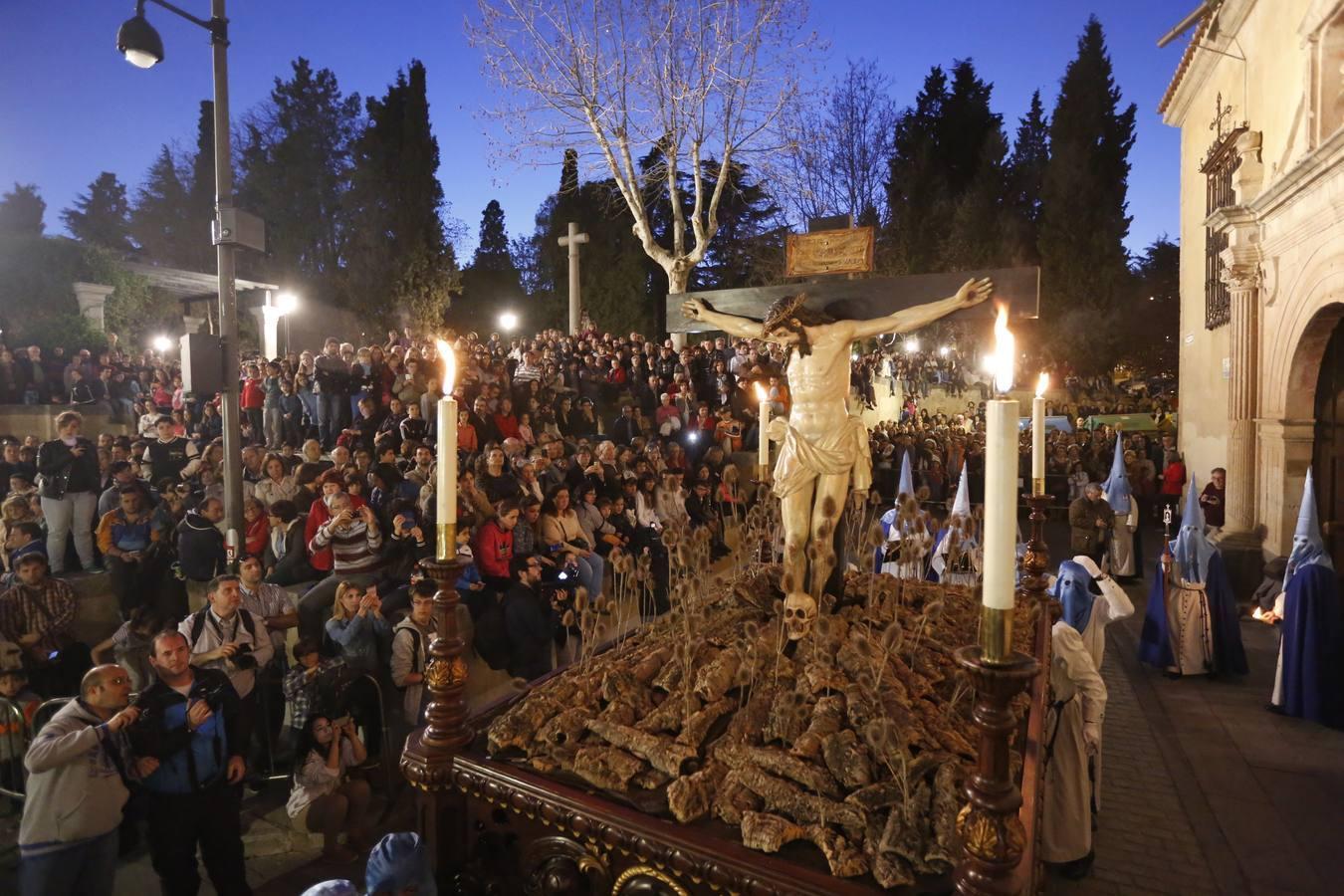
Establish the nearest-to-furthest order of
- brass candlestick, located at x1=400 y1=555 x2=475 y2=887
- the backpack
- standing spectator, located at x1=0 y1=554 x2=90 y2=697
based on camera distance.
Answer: brass candlestick, located at x1=400 y1=555 x2=475 y2=887
standing spectator, located at x1=0 y1=554 x2=90 y2=697
the backpack

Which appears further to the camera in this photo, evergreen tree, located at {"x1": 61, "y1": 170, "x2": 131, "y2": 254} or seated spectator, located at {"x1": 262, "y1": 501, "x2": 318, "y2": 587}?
evergreen tree, located at {"x1": 61, "y1": 170, "x2": 131, "y2": 254}

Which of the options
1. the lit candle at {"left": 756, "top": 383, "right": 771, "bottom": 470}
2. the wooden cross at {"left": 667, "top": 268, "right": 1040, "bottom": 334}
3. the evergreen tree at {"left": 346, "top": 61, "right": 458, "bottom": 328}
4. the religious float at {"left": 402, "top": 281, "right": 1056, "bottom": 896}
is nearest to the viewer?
the religious float at {"left": 402, "top": 281, "right": 1056, "bottom": 896}

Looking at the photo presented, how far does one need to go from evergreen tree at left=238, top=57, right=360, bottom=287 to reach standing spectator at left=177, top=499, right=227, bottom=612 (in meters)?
27.8

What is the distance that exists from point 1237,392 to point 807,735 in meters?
12.4

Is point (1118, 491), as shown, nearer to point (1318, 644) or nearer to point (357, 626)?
point (1318, 644)

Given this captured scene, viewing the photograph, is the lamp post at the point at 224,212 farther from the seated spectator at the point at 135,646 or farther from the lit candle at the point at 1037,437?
the lit candle at the point at 1037,437

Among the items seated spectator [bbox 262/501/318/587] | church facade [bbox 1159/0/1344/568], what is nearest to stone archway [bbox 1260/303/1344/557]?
church facade [bbox 1159/0/1344/568]

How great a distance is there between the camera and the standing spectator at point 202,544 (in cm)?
679

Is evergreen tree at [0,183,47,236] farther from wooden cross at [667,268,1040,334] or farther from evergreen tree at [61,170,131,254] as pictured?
wooden cross at [667,268,1040,334]

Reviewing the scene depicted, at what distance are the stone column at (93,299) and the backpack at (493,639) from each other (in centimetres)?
1921

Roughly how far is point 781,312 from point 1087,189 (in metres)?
36.1

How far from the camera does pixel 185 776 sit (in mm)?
4039

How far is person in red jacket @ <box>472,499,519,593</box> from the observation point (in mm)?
6863

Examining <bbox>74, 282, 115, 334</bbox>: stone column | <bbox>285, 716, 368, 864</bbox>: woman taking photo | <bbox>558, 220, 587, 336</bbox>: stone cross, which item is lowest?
<bbox>285, 716, 368, 864</bbox>: woman taking photo
